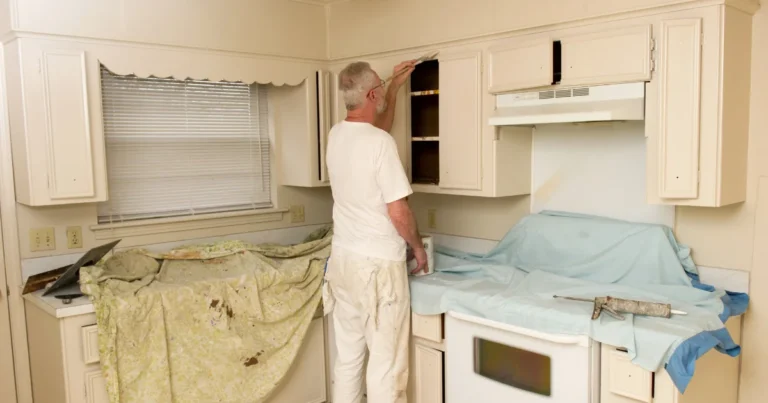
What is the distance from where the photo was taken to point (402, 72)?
304 centimetres

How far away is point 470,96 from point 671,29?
91 cm

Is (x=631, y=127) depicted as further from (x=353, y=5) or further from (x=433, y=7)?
(x=353, y=5)

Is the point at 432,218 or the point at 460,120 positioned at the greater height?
the point at 460,120

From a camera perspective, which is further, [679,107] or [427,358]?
[427,358]

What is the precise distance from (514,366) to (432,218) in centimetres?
127

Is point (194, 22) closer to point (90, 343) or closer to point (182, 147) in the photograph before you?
point (182, 147)

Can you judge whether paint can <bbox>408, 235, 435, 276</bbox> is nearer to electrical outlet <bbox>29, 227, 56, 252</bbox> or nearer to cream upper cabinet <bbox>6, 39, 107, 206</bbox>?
cream upper cabinet <bbox>6, 39, 107, 206</bbox>

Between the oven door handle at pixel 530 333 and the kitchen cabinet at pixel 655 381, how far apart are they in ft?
0.29

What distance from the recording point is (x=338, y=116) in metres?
3.44

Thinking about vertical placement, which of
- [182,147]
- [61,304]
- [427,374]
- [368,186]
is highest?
[182,147]

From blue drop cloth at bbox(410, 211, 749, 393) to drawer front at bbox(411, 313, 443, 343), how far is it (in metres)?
0.04

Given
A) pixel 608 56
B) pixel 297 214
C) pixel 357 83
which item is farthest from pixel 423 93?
pixel 297 214

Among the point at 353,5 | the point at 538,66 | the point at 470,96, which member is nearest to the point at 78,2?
the point at 353,5

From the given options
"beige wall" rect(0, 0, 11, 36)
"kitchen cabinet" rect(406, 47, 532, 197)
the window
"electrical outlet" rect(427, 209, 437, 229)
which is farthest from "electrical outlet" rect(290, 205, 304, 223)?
"beige wall" rect(0, 0, 11, 36)
